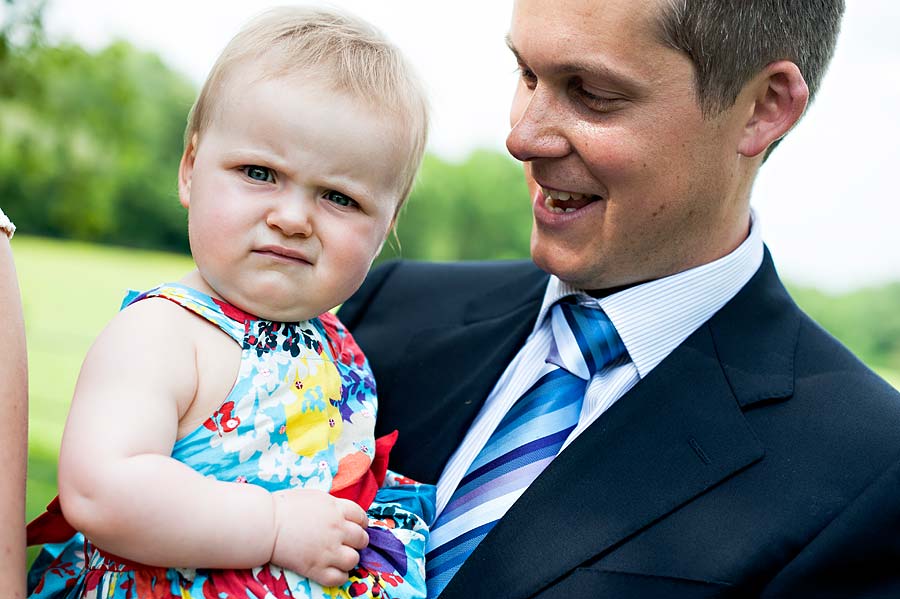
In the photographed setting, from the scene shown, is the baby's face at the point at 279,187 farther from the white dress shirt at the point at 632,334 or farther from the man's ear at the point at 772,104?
the man's ear at the point at 772,104

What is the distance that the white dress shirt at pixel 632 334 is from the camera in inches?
91.0

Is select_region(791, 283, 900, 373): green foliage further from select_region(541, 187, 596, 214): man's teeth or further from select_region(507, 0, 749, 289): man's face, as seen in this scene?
select_region(541, 187, 596, 214): man's teeth

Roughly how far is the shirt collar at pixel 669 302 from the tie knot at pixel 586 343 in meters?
0.03

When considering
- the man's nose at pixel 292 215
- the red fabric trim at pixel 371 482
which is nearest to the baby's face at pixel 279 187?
the man's nose at pixel 292 215

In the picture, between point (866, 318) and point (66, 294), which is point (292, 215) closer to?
point (866, 318)

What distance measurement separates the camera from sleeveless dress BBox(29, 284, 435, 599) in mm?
1710

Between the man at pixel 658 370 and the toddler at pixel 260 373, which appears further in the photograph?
the man at pixel 658 370

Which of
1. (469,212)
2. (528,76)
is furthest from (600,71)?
(469,212)

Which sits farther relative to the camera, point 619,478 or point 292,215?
point 619,478

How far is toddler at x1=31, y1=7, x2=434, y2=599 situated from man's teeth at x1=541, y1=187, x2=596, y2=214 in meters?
0.47

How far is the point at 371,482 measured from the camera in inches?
78.8

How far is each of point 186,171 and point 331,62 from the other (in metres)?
0.39

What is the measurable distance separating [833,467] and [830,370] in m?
0.31

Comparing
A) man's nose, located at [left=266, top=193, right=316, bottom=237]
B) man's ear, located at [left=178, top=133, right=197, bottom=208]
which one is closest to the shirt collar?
man's nose, located at [left=266, top=193, right=316, bottom=237]
